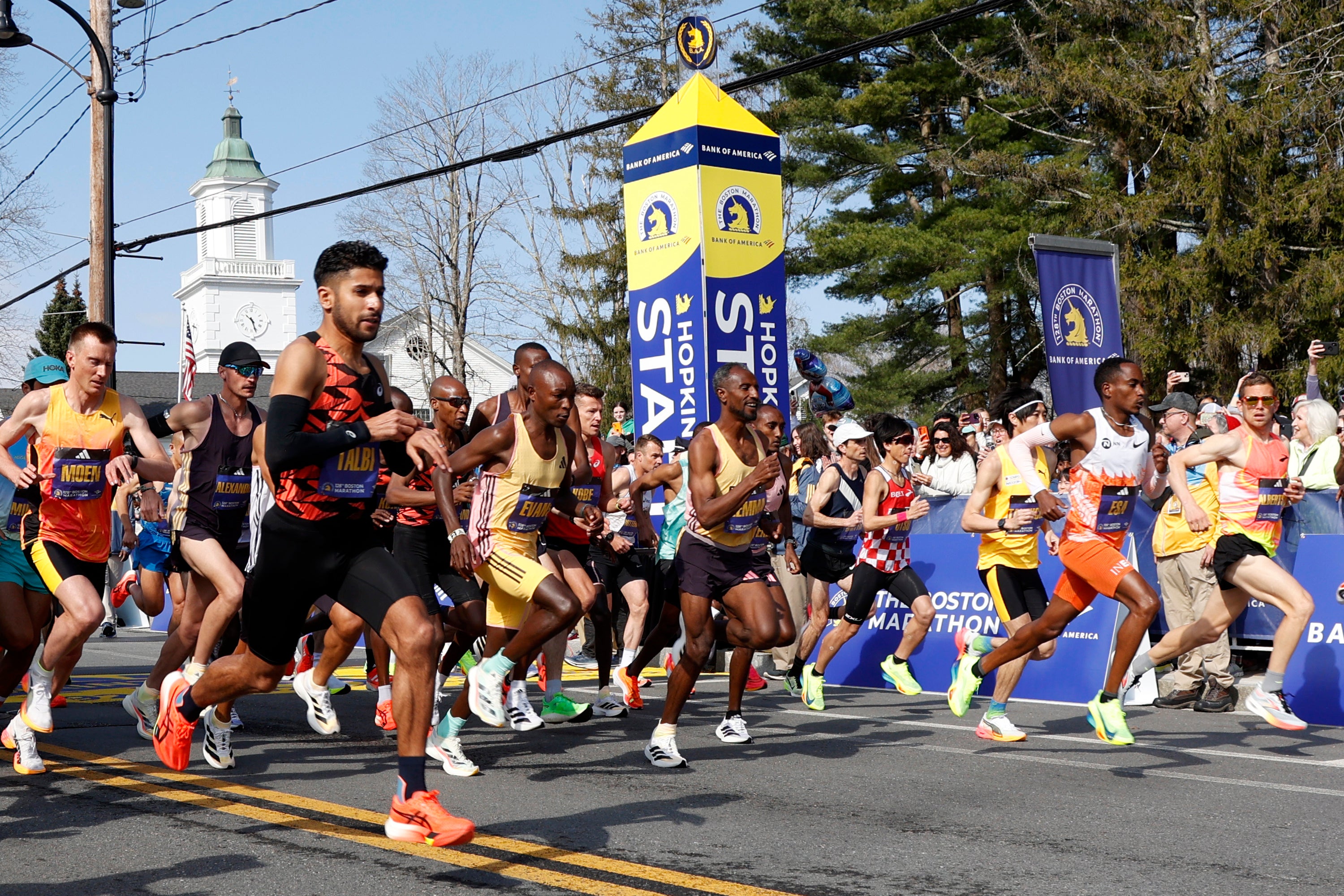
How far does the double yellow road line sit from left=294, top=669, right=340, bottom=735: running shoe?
1.41 m

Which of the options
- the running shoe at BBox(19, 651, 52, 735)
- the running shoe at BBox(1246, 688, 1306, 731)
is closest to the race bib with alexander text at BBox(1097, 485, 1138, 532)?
the running shoe at BBox(1246, 688, 1306, 731)

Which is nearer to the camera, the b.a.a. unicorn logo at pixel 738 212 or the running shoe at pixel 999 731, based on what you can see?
the running shoe at pixel 999 731

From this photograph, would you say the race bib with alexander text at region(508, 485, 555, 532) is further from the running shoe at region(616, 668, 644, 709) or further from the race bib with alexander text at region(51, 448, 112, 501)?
the running shoe at region(616, 668, 644, 709)

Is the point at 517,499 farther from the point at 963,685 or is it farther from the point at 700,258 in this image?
the point at 700,258

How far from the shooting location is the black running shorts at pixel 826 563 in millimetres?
11523

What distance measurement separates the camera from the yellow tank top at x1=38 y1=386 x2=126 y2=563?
750 cm

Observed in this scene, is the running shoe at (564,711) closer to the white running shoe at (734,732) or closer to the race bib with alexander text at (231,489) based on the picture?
the white running shoe at (734,732)

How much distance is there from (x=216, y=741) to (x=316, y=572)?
6.87 ft

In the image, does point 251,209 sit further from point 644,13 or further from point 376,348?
point 644,13

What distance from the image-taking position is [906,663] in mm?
Answer: 11086

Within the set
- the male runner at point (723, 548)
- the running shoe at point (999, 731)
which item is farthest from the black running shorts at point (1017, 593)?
the male runner at point (723, 548)

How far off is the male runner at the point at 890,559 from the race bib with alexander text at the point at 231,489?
4.36 m

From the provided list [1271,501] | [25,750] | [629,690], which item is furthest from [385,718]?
[1271,501]

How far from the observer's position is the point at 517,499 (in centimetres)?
787
